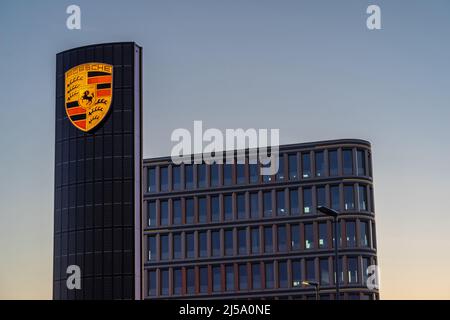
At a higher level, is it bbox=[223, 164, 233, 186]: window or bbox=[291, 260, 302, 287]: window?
bbox=[223, 164, 233, 186]: window

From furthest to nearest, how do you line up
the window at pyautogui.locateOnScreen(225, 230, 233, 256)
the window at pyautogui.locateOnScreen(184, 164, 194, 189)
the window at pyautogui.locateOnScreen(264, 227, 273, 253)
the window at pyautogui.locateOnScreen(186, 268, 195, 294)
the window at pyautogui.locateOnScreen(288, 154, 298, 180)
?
1. the window at pyautogui.locateOnScreen(184, 164, 194, 189)
2. the window at pyautogui.locateOnScreen(186, 268, 195, 294)
3. the window at pyautogui.locateOnScreen(225, 230, 233, 256)
4. the window at pyautogui.locateOnScreen(288, 154, 298, 180)
5. the window at pyautogui.locateOnScreen(264, 227, 273, 253)

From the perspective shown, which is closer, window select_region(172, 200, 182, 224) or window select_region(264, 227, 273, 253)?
window select_region(264, 227, 273, 253)

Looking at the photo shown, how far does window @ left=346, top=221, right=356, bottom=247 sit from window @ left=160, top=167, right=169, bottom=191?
91.9 feet

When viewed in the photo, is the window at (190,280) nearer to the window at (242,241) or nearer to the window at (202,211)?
the window at (202,211)

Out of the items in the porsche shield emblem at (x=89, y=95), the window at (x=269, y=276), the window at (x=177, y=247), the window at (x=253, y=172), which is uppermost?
the porsche shield emblem at (x=89, y=95)

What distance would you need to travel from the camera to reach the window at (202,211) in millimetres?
127062

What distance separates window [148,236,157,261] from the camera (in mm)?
129625

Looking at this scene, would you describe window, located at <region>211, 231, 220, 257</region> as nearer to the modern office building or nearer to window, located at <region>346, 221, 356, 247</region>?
the modern office building

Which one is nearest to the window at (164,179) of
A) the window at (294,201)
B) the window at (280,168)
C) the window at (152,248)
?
the window at (152,248)

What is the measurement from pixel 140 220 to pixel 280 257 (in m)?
28.3

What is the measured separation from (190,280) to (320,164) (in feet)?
82.7

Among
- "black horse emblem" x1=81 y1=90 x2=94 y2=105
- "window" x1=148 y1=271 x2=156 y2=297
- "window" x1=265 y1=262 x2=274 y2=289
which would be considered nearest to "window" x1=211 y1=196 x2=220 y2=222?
"window" x1=265 y1=262 x2=274 y2=289

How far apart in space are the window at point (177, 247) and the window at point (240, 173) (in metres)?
12.3
